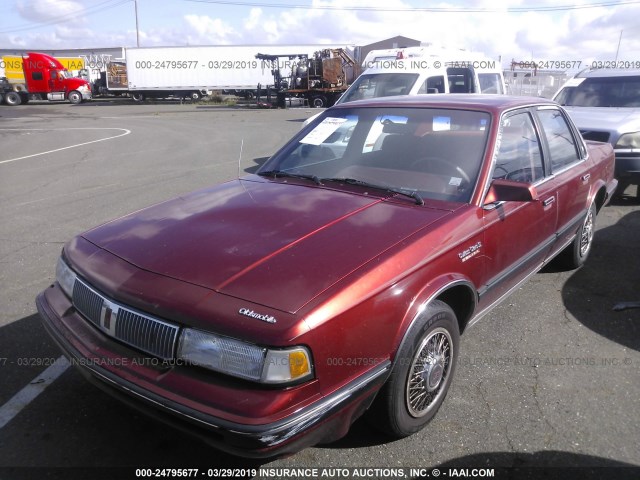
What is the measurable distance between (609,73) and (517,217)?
7.02m

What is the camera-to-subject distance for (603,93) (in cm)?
842

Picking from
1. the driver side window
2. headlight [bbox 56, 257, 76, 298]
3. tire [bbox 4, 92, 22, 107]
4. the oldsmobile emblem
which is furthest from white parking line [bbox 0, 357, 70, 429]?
tire [bbox 4, 92, 22, 107]

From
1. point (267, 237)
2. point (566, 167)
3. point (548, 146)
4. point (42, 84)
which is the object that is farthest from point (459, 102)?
point (42, 84)

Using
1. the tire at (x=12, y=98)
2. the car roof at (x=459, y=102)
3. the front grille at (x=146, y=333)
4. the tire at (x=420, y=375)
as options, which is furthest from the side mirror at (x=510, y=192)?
the tire at (x=12, y=98)

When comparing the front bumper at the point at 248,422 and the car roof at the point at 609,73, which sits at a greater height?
the car roof at the point at 609,73

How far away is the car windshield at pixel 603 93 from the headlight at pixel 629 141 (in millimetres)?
1336

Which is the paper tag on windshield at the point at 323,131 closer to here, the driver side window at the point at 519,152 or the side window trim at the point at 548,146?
the driver side window at the point at 519,152

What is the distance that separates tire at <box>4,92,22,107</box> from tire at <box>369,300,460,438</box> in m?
36.7

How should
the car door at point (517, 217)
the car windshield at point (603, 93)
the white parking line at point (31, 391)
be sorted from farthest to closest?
the car windshield at point (603, 93) < the car door at point (517, 217) < the white parking line at point (31, 391)

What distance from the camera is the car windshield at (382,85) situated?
9.74m

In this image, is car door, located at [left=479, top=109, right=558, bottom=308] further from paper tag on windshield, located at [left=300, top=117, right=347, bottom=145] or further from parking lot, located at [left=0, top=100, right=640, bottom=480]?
paper tag on windshield, located at [left=300, top=117, right=347, bottom=145]

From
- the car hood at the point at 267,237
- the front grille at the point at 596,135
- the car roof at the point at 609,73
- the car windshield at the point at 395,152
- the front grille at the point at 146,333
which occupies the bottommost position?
the front grille at the point at 146,333

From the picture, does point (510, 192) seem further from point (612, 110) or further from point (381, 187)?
point (612, 110)

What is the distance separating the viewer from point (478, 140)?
10.7 ft
